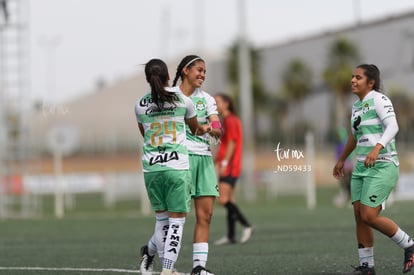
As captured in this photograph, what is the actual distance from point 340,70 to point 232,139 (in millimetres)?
60671

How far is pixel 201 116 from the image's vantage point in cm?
1035

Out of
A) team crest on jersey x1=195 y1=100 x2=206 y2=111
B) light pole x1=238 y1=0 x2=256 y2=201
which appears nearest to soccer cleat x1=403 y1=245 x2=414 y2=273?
team crest on jersey x1=195 y1=100 x2=206 y2=111

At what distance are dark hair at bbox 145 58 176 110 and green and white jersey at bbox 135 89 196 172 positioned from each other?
8 centimetres

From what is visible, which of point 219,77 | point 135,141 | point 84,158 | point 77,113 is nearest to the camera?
point 135,141

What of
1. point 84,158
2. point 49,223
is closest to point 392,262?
point 49,223

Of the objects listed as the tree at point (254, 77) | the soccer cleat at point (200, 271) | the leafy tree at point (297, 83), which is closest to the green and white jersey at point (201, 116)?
the soccer cleat at point (200, 271)

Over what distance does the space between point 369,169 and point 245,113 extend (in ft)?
104

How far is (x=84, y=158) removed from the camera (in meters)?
74.7

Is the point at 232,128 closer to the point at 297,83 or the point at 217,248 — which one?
the point at 217,248

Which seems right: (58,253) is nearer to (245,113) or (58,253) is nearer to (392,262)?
(392,262)

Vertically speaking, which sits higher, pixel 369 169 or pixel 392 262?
pixel 369 169

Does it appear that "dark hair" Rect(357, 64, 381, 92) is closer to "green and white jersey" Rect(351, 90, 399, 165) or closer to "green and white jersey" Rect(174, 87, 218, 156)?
"green and white jersey" Rect(351, 90, 399, 165)

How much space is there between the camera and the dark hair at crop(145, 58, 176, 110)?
370 inches

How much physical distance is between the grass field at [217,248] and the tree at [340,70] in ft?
170
